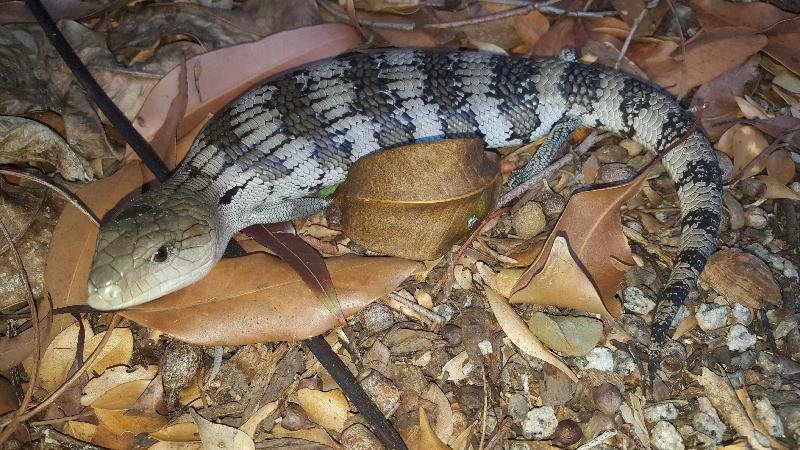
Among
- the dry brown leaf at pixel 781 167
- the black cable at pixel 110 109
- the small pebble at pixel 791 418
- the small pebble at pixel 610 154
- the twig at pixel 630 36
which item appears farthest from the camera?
the twig at pixel 630 36

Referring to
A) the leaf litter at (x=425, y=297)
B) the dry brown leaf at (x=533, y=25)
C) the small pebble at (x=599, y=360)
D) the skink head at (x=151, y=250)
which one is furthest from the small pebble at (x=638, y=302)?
the skink head at (x=151, y=250)

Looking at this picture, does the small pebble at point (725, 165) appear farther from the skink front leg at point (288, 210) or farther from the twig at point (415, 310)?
the skink front leg at point (288, 210)

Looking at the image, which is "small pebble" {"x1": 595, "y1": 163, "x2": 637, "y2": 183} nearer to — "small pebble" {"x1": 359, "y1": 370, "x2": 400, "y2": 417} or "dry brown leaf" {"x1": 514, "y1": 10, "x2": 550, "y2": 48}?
"dry brown leaf" {"x1": 514, "y1": 10, "x2": 550, "y2": 48}

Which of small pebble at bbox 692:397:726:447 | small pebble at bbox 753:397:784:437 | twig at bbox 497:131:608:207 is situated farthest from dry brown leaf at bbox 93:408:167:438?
small pebble at bbox 753:397:784:437

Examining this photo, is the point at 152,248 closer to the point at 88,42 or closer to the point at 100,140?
the point at 100,140

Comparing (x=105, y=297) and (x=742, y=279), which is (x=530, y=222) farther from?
(x=105, y=297)

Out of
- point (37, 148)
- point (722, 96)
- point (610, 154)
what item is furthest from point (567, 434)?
point (37, 148)

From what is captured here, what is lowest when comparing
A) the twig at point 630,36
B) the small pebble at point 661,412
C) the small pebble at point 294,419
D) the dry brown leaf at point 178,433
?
the small pebble at point 661,412
